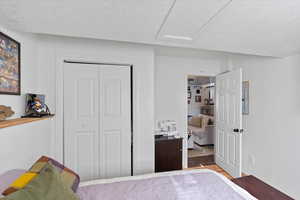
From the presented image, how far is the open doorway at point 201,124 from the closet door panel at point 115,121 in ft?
5.60

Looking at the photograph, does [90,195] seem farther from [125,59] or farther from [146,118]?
[125,59]

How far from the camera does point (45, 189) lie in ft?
2.61

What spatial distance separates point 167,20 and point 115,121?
1516 mm

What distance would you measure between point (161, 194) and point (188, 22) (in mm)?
1431

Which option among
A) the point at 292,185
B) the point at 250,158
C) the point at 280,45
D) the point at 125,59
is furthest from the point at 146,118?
the point at 292,185

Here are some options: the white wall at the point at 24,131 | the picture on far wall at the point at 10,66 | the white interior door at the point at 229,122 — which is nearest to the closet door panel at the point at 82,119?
the white wall at the point at 24,131

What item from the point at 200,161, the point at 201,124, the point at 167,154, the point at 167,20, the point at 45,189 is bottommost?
the point at 200,161

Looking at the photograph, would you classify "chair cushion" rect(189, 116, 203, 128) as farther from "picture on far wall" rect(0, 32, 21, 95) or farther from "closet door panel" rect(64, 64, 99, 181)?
"picture on far wall" rect(0, 32, 21, 95)

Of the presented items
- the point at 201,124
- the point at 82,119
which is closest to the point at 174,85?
the point at 82,119

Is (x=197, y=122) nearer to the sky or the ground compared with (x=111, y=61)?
nearer to the ground

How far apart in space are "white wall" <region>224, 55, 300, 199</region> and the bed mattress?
1.52 meters

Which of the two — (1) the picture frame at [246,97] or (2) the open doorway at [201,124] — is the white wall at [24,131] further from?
(1) the picture frame at [246,97]

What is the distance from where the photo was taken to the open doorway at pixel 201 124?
369 cm

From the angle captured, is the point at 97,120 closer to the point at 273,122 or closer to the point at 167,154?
the point at 167,154
